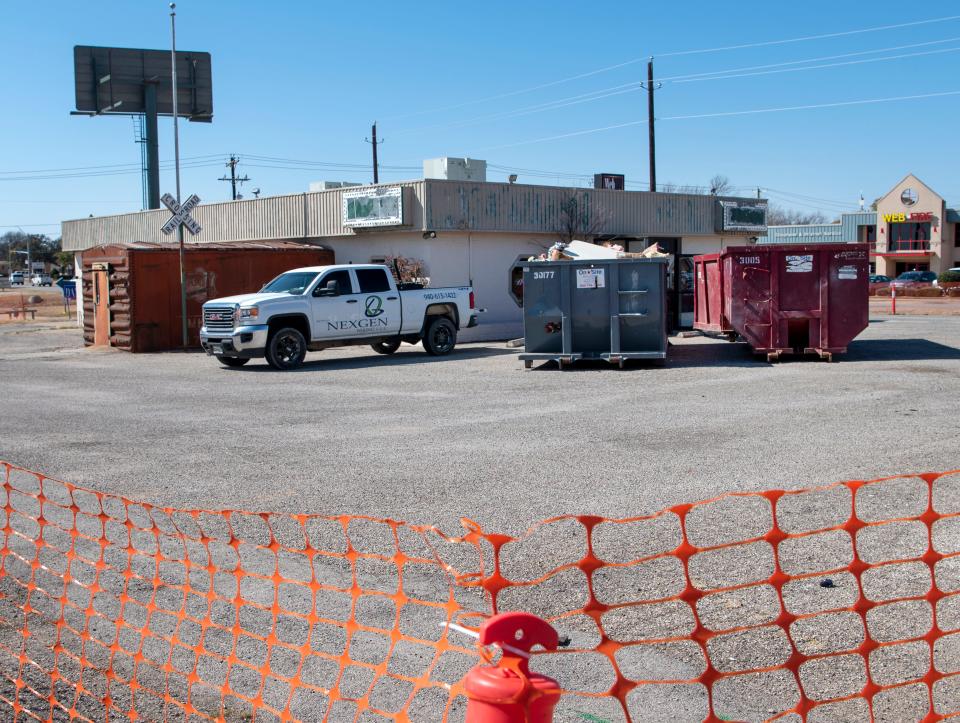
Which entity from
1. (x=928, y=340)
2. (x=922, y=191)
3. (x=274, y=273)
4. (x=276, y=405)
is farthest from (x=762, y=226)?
(x=922, y=191)

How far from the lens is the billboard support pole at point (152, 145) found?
50625 millimetres

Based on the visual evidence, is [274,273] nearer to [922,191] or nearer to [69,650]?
[69,650]

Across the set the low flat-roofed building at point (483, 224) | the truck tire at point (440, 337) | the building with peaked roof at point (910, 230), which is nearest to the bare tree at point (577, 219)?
the low flat-roofed building at point (483, 224)

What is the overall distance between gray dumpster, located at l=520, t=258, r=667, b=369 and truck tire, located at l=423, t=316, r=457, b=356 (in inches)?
142

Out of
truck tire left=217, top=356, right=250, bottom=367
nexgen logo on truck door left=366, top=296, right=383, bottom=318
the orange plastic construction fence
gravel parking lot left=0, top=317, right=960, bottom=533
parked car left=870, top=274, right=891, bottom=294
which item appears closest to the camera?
the orange plastic construction fence

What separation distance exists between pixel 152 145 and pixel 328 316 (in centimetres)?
3478

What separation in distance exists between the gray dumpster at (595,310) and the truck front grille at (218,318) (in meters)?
5.82

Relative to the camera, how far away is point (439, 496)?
8.64m

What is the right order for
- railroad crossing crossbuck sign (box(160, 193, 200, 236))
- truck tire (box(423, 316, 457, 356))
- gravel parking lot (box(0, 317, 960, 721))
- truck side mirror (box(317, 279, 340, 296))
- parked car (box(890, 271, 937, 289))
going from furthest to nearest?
parked car (box(890, 271, 937, 289)) < railroad crossing crossbuck sign (box(160, 193, 200, 236)) < truck tire (box(423, 316, 457, 356)) < truck side mirror (box(317, 279, 340, 296)) < gravel parking lot (box(0, 317, 960, 721))

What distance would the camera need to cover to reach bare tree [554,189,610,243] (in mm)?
30594

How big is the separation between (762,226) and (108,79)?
113 feet

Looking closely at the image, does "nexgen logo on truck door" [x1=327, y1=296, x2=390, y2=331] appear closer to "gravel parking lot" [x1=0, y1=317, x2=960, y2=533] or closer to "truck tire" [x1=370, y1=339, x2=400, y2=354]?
"truck tire" [x1=370, y1=339, x2=400, y2=354]

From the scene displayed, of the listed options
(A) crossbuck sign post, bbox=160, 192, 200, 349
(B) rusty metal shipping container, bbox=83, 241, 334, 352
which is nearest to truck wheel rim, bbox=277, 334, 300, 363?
(A) crossbuck sign post, bbox=160, 192, 200, 349

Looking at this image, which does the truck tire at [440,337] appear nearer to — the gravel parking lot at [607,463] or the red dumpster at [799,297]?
the gravel parking lot at [607,463]
